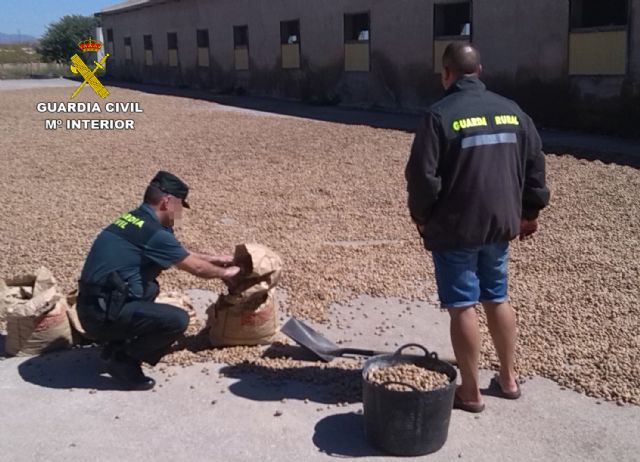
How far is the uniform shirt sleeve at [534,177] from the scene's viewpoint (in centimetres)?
407

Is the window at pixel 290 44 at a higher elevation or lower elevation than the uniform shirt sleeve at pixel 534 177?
higher

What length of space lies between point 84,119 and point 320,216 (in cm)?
1293

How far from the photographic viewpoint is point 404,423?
3.67 meters

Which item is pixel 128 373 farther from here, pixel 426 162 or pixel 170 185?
pixel 426 162

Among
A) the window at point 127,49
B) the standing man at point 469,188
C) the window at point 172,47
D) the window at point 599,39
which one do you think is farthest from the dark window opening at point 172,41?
the standing man at point 469,188

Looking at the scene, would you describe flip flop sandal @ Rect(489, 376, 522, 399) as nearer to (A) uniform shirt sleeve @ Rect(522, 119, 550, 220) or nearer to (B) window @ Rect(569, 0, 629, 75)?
(A) uniform shirt sleeve @ Rect(522, 119, 550, 220)

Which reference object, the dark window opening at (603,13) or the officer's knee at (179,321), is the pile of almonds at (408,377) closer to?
the officer's knee at (179,321)

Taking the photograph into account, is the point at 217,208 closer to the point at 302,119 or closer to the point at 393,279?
the point at 393,279

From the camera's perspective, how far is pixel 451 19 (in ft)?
66.8

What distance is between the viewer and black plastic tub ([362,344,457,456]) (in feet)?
11.9

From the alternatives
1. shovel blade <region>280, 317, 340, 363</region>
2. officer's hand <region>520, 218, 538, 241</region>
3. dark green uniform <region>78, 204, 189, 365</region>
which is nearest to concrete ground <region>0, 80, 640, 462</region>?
shovel blade <region>280, 317, 340, 363</region>

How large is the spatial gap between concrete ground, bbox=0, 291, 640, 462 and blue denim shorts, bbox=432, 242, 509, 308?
676mm

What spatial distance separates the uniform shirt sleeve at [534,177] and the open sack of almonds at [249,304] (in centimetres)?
168

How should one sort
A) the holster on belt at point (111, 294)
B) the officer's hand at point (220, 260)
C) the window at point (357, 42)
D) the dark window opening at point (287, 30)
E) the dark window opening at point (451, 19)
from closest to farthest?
the holster on belt at point (111, 294), the officer's hand at point (220, 260), the dark window opening at point (451, 19), the window at point (357, 42), the dark window opening at point (287, 30)
